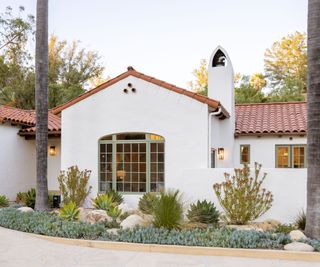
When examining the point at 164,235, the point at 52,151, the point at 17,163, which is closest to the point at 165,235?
the point at 164,235

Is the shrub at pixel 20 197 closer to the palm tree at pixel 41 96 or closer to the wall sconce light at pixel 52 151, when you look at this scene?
the wall sconce light at pixel 52 151

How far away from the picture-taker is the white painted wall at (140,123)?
13.8 metres

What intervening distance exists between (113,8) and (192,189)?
13.5 metres

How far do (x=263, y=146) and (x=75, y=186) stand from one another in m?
8.60

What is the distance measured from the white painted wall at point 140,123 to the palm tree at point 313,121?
4.93 meters

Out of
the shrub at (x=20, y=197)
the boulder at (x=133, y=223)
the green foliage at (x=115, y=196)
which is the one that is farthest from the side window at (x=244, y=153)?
the shrub at (x=20, y=197)

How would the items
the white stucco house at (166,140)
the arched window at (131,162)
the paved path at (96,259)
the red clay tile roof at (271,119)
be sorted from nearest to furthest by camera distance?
the paved path at (96,259) < the white stucco house at (166,140) < the arched window at (131,162) < the red clay tile roof at (271,119)

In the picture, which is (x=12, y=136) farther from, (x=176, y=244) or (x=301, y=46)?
(x=301, y=46)

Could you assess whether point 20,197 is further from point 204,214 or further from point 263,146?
point 263,146

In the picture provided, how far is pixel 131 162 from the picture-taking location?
14.5m

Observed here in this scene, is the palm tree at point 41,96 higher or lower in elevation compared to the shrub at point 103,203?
higher

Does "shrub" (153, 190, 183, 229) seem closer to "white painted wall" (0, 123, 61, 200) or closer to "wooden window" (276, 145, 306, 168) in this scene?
"wooden window" (276, 145, 306, 168)

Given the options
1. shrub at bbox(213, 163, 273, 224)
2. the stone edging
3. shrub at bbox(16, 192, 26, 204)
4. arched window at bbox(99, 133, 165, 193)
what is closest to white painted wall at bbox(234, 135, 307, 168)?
arched window at bbox(99, 133, 165, 193)

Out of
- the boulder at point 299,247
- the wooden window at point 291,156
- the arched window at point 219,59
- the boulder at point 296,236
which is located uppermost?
the arched window at point 219,59
